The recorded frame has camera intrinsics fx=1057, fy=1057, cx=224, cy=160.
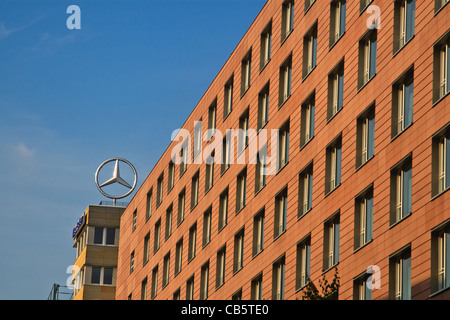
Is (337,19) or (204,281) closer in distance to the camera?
(337,19)

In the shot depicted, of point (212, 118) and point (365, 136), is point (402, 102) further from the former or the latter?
point (212, 118)

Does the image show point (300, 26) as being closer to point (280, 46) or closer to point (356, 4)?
point (280, 46)

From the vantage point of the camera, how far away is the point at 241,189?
71.0 meters

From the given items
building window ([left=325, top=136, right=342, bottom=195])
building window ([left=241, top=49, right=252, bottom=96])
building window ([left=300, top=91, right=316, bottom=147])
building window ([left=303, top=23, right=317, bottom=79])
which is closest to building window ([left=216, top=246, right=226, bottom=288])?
building window ([left=241, top=49, right=252, bottom=96])

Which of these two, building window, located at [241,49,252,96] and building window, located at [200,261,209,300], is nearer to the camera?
building window, located at [241,49,252,96]

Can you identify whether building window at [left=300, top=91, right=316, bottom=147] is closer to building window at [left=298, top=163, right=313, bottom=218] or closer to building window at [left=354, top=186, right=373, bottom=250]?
building window at [left=298, top=163, right=313, bottom=218]

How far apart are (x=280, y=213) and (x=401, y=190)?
53.4 ft

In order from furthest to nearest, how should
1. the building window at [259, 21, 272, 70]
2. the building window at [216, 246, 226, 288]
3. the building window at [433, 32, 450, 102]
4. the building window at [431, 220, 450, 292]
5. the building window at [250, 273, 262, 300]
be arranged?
the building window at [216, 246, 226, 288]
the building window at [259, 21, 272, 70]
the building window at [250, 273, 262, 300]
the building window at [433, 32, 450, 102]
the building window at [431, 220, 450, 292]

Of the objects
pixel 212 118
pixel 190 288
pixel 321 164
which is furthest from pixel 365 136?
pixel 190 288

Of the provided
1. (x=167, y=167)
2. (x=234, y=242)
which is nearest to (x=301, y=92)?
(x=234, y=242)

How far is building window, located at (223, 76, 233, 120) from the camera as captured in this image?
75.6 metres

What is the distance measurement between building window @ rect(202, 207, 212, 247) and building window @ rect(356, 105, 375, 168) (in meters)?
25.5

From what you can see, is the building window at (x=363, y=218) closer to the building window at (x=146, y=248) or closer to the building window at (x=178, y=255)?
the building window at (x=178, y=255)
